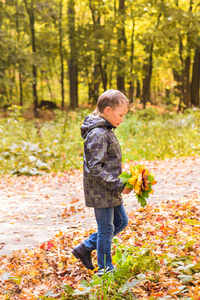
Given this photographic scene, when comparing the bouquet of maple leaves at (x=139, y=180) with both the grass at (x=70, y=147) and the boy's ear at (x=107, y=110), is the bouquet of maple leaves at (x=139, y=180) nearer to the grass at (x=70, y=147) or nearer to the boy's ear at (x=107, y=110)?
the boy's ear at (x=107, y=110)

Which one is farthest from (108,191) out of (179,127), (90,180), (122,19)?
(122,19)

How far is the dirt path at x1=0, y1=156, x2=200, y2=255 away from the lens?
14.8 feet

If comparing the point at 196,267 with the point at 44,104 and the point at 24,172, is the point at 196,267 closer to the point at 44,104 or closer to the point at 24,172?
the point at 24,172

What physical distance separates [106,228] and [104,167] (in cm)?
54

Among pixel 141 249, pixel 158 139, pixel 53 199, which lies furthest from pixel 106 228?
pixel 158 139

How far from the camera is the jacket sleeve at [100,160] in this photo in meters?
2.66

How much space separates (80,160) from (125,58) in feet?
39.8

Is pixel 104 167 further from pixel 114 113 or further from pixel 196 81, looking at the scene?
pixel 196 81

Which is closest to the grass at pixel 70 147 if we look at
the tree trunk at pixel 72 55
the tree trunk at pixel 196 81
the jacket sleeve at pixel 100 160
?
the jacket sleeve at pixel 100 160

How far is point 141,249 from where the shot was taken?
3.22 m

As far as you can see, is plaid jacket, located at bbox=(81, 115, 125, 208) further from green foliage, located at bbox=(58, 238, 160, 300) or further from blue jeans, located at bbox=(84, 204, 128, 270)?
green foliage, located at bbox=(58, 238, 160, 300)

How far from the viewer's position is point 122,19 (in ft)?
60.5

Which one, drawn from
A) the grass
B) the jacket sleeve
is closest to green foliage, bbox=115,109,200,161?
the grass

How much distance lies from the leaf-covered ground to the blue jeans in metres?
0.28
